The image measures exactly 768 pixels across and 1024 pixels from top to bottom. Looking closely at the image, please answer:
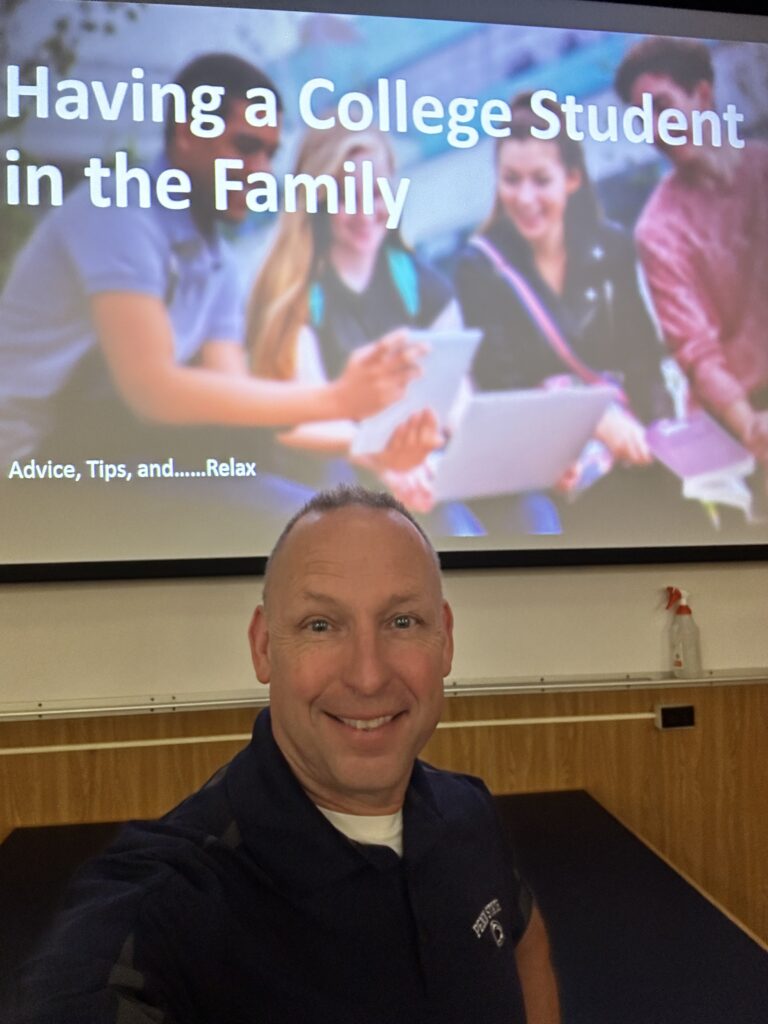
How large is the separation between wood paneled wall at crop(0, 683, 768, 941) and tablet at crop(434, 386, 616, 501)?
1.96ft

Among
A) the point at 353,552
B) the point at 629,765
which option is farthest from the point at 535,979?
the point at 629,765

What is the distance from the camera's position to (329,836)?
2.96 feet

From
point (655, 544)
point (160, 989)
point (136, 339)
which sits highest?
point (136, 339)

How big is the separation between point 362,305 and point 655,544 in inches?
42.0

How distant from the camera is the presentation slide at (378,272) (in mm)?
2303

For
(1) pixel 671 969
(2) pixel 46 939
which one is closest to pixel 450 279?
(1) pixel 671 969

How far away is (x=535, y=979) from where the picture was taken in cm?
116

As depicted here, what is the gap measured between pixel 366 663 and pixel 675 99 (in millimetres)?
2297

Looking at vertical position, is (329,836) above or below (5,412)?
below

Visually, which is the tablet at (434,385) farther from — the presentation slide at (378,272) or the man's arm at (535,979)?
the man's arm at (535,979)

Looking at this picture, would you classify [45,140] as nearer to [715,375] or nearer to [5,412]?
[5,412]

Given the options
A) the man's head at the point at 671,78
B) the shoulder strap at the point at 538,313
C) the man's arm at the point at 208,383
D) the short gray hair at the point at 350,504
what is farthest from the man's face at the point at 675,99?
the short gray hair at the point at 350,504

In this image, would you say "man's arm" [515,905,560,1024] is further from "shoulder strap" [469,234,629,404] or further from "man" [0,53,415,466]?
"shoulder strap" [469,234,629,404]

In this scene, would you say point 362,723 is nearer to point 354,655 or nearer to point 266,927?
point 354,655
